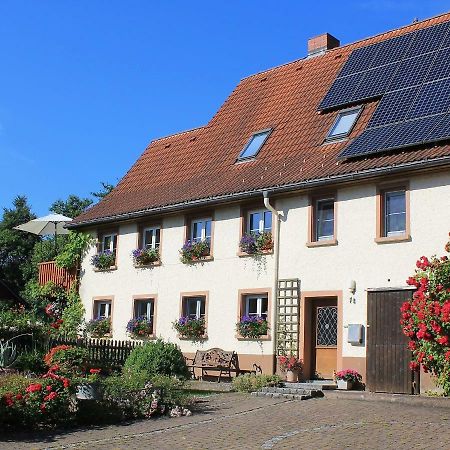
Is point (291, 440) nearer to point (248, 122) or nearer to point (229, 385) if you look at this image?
point (229, 385)

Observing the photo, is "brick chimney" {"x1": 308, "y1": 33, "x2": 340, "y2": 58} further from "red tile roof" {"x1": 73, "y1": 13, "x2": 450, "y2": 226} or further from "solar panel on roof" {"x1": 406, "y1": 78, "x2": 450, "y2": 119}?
"solar panel on roof" {"x1": 406, "y1": 78, "x2": 450, "y2": 119}

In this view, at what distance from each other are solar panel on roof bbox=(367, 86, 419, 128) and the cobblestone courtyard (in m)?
7.32

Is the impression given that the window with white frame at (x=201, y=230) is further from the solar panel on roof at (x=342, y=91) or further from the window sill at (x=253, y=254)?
the solar panel on roof at (x=342, y=91)

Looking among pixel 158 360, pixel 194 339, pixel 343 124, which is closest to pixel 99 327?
pixel 194 339

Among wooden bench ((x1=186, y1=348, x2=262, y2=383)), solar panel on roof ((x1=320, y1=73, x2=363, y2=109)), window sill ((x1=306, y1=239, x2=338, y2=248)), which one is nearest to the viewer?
window sill ((x1=306, y1=239, x2=338, y2=248))

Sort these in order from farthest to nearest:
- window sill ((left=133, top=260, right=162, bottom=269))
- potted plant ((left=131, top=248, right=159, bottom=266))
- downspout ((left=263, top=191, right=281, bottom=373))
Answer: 1. potted plant ((left=131, top=248, right=159, bottom=266))
2. window sill ((left=133, top=260, right=162, bottom=269))
3. downspout ((left=263, top=191, right=281, bottom=373))

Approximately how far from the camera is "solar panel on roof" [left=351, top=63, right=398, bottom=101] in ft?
68.0

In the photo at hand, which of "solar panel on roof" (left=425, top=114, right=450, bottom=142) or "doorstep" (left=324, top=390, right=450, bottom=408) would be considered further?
"solar panel on roof" (left=425, top=114, right=450, bottom=142)

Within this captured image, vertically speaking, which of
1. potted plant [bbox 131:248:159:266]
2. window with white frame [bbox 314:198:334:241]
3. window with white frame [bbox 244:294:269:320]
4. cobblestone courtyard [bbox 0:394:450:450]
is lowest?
cobblestone courtyard [bbox 0:394:450:450]

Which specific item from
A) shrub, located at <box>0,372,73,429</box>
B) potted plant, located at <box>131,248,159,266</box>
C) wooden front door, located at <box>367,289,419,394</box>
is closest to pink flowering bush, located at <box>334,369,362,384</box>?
wooden front door, located at <box>367,289,419,394</box>

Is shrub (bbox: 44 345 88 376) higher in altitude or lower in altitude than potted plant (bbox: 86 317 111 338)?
lower

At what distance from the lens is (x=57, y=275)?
1090 inches

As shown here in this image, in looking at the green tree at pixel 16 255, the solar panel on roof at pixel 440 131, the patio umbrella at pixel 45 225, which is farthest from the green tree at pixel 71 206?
the solar panel on roof at pixel 440 131

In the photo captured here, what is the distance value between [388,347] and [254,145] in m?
8.71
